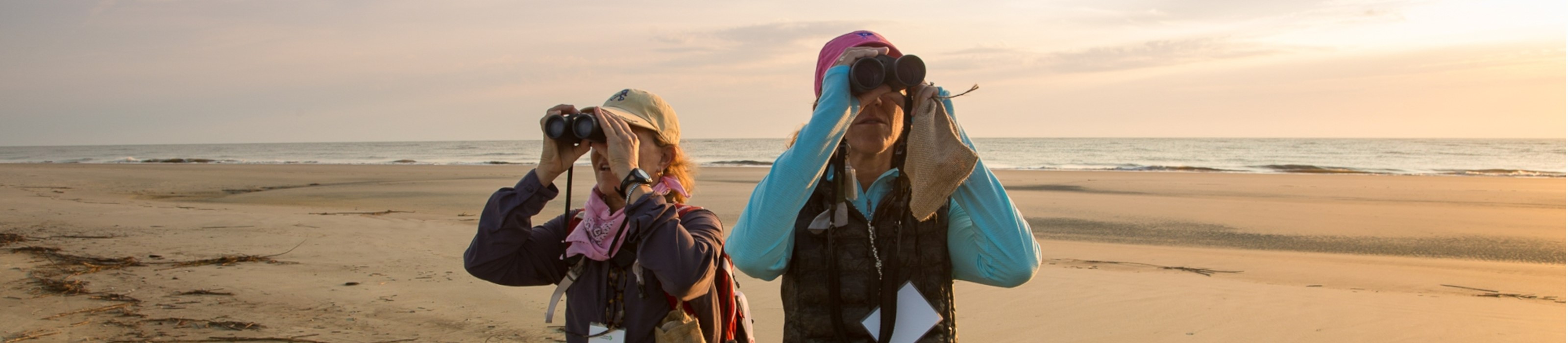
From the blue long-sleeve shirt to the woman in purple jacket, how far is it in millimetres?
200

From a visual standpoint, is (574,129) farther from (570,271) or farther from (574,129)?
(570,271)

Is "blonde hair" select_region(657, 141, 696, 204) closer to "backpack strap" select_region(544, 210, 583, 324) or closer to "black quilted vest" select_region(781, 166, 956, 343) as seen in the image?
"backpack strap" select_region(544, 210, 583, 324)

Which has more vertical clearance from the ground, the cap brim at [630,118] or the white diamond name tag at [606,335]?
the cap brim at [630,118]

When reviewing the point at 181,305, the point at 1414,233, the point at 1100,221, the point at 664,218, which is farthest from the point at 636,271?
the point at 1414,233

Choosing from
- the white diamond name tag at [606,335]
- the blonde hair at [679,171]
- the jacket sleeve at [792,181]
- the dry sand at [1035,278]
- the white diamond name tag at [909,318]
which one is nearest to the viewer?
the jacket sleeve at [792,181]

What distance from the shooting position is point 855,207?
1.63 meters

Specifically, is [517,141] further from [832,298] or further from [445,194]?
[832,298]

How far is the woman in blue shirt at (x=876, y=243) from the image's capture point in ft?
5.08

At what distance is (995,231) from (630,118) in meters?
0.83

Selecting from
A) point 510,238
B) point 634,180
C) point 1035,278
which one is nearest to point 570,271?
point 510,238

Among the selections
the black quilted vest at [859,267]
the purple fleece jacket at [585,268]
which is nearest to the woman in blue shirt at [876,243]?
the black quilted vest at [859,267]

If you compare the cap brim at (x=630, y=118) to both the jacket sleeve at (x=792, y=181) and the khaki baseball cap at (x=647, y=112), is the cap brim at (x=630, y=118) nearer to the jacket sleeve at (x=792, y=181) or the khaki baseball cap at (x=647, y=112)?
the khaki baseball cap at (x=647, y=112)

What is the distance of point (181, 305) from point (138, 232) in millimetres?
3290

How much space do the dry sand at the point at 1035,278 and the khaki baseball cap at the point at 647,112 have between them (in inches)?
86.6
